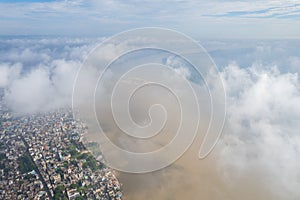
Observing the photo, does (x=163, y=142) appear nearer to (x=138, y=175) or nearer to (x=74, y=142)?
(x=138, y=175)

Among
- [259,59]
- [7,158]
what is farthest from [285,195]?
[259,59]

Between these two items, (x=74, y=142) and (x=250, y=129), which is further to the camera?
(x=250, y=129)

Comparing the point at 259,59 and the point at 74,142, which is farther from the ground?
the point at 259,59

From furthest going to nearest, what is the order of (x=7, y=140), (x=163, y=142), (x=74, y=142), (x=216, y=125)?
(x=7, y=140)
(x=74, y=142)
(x=163, y=142)
(x=216, y=125)

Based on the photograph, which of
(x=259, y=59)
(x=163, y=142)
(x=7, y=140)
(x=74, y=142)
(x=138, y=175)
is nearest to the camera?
(x=163, y=142)

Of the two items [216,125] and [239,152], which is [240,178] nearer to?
[239,152]

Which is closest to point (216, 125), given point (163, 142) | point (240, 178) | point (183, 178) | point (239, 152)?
point (163, 142)

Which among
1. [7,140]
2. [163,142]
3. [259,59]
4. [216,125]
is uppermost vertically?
[259,59]
